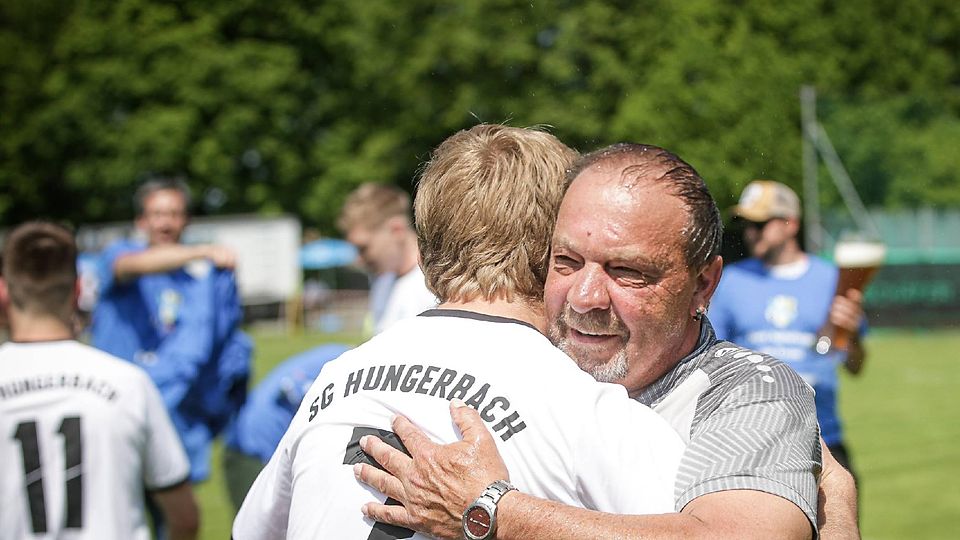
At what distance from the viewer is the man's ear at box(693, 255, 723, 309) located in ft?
7.58

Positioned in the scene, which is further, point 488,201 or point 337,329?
point 337,329

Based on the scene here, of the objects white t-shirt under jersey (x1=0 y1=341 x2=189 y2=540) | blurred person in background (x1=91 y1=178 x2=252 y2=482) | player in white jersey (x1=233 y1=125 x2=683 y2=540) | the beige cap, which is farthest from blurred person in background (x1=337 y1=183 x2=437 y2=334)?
player in white jersey (x1=233 y1=125 x2=683 y2=540)

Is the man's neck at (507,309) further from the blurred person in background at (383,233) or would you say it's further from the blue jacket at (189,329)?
the blue jacket at (189,329)

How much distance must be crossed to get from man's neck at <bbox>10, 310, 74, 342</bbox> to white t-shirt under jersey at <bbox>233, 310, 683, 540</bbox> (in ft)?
6.47

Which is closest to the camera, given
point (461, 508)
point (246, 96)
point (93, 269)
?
point (461, 508)

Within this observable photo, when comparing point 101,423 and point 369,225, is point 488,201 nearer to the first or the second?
point 101,423

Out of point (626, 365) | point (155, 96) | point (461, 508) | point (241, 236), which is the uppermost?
point (626, 365)

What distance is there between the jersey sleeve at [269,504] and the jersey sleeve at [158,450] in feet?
5.54

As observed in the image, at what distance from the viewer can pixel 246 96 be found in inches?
1496

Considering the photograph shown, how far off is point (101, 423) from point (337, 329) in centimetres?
3257

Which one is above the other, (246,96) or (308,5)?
(308,5)

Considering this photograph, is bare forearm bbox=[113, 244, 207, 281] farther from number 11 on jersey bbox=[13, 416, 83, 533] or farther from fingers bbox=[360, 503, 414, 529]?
fingers bbox=[360, 503, 414, 529]

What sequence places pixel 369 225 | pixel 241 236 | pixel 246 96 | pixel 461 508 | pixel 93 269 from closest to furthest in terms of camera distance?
pixel 461 508 < pixel 369 225 < pixel 93 269 < pixel 241 236 < pixel 246 96

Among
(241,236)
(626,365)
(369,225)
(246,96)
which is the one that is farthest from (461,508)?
(246,96)
